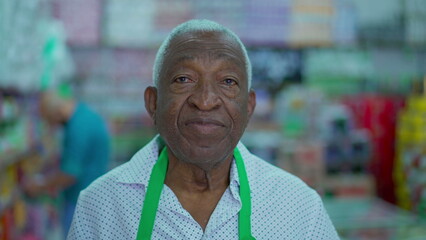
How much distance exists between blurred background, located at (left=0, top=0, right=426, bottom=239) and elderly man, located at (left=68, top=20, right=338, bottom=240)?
2.71 meters

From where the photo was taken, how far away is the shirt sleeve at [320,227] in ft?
4.91

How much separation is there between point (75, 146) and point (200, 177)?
2.18 meters

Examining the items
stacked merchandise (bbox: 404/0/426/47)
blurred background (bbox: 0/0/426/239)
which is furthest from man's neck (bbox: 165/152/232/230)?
stacked merchandise (bbox: 404/0/426/47)

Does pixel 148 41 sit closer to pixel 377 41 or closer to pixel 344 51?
pixel 344 51

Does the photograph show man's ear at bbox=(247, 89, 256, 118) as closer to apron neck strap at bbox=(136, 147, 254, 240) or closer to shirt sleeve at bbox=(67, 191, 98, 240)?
apron neck strap at bbox=(136, 147, 254, 240)

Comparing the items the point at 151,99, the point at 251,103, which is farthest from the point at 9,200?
the point at 251,103

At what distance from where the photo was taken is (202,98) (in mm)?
1380

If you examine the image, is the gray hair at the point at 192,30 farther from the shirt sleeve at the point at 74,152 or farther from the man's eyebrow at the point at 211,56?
the shirt sleeve at the point at 74,152

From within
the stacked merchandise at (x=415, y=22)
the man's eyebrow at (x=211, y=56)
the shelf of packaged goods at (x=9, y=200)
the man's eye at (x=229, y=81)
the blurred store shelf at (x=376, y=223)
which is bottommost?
the blurred store shelf at (x=376, y=223)

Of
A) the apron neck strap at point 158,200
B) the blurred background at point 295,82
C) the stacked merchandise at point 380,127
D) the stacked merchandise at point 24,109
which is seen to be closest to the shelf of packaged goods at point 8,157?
the stacked merchandise at point 24,109

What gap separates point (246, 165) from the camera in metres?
1.57

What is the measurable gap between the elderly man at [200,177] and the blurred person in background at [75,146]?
2.05 metres

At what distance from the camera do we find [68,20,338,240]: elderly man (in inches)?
55.5

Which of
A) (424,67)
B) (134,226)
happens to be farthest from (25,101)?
(424,67)
